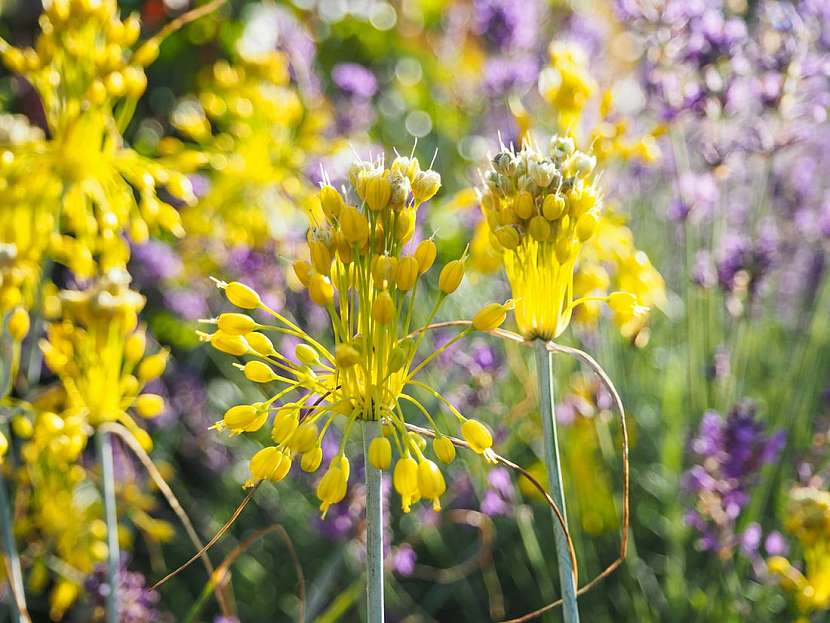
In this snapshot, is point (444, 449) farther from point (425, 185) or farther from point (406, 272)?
point (425, 185)

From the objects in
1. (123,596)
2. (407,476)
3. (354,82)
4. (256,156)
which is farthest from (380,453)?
(354,82)

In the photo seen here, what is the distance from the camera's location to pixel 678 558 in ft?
8.09

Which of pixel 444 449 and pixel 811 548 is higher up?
pixel 444 449

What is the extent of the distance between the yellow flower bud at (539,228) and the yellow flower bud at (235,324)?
417mm

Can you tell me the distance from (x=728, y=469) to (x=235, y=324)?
1119 millimetres

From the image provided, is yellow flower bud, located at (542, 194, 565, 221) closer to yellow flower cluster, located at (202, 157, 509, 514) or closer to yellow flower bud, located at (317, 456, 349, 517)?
yellow flower cluster, located at (202, 157, 509, 514)

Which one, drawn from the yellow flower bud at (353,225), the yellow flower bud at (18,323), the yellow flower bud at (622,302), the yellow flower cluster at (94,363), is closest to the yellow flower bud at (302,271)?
the yellow flower bud at (353,225)

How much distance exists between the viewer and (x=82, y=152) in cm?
208

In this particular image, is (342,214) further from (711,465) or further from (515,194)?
(711,465)

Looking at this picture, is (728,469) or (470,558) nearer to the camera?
(728,469)

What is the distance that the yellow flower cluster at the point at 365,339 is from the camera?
3.99 ft

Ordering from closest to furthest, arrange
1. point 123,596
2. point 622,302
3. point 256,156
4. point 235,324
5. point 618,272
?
point 235,324 < point 622,302 < point 123,596 < point 618,272 < point 256,156

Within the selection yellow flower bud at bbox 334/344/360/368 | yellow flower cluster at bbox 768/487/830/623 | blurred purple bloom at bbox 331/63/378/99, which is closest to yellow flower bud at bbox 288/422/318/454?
yellow flower bud at bbox 334/344/360/368

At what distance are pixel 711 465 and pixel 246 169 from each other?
67.8 inches
